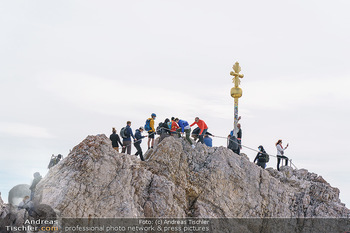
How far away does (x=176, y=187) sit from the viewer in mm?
23094

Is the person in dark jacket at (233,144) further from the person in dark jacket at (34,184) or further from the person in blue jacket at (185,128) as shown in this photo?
the person in dark jacket at (34,184)

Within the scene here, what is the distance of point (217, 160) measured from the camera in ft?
81.8

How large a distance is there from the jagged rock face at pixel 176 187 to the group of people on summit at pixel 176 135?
26.0 inches

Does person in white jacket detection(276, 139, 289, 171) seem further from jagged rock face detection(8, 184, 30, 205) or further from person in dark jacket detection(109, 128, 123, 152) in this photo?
jagged rock face detection(8, 184, 30, 205)

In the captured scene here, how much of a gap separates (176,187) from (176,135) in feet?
10.9

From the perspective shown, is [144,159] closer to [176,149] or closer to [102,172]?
[176,149]

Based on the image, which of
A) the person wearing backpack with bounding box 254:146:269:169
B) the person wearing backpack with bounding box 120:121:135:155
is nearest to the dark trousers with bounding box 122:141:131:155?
the person wearing backpack with bounding box 120:121:135:155

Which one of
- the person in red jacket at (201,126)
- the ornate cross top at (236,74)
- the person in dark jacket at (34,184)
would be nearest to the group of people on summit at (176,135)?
the person in red jacket at (201,126)

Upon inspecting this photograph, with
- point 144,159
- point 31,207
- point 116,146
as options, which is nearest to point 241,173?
point 144,159

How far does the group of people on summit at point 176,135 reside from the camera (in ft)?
78.6

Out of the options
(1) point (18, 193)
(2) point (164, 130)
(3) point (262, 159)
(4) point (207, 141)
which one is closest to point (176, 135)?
(2) point (164, 130)

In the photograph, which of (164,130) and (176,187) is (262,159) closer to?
(164,130)

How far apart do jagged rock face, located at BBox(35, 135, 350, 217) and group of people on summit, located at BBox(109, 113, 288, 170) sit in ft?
2.17

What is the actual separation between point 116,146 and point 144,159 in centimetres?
169
